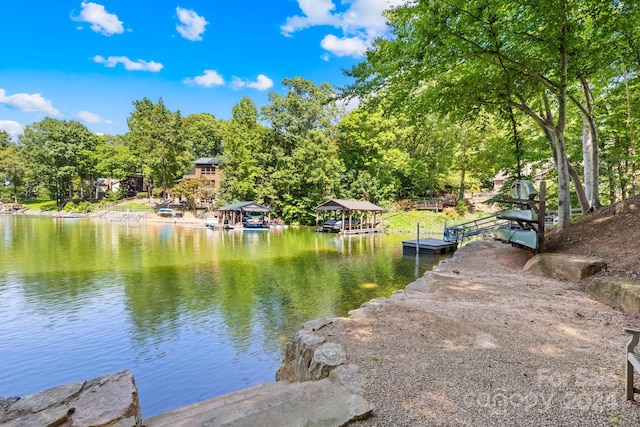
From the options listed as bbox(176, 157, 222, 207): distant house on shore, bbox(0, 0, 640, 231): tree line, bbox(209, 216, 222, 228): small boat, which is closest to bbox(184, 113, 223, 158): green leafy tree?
bbox(0, 0, 640, 231): tree line

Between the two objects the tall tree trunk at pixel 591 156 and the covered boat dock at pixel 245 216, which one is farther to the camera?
the covered boat dock at pixel 245 216

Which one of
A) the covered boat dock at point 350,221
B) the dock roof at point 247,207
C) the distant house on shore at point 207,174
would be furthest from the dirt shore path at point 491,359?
the distant house on shore at point 207,174

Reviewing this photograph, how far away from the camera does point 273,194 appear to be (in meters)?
38.4

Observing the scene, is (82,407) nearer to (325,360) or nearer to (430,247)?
(325,360)

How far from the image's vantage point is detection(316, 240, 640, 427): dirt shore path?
9.04ft

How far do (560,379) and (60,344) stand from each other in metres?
8.49

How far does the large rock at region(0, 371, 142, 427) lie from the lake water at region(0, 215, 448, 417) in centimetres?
168

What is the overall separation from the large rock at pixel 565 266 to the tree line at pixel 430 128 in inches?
129

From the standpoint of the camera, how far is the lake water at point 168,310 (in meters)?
5.80

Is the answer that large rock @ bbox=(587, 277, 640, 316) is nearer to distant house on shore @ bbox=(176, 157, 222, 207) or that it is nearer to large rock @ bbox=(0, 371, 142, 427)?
large rock @ bbox=(0, 371, 142, 427)

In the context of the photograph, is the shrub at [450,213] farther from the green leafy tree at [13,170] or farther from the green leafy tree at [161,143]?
the green leafy tree at [13,170]

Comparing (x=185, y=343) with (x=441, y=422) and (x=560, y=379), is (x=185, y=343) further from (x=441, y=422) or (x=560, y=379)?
(x=560, y=379)

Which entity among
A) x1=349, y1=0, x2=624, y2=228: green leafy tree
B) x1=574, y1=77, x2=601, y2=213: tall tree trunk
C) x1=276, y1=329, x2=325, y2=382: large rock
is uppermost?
x1=349, y1=0, x2=624, y2=228: green leafy tree

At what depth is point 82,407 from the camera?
303cm
